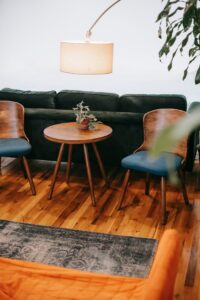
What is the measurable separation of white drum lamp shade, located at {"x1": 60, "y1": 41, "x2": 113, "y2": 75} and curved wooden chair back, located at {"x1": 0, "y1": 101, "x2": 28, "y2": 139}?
98 cm

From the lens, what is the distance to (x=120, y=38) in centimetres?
550

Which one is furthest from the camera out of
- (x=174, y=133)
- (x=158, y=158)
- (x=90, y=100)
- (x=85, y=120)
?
(x=90, y=100)

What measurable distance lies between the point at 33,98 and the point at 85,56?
135 cm

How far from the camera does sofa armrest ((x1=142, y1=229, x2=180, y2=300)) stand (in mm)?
1435

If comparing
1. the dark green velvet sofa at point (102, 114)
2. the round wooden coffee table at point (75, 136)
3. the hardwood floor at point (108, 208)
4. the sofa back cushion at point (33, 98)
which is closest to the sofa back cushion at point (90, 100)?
the dark green velvet sofa at point (102, 114)

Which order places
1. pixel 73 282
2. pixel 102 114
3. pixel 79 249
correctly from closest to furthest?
pixel 73 282, pixel 79 249, pixel 102 114

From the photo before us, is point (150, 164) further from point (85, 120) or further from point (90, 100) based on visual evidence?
point (90, 100)

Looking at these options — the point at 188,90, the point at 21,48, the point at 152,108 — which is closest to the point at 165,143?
the point at 152,108

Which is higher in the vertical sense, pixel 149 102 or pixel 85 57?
pixel 85 57

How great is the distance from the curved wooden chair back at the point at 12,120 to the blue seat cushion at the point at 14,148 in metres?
0.20

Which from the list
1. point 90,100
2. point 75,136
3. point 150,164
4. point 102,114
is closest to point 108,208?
point 150,164

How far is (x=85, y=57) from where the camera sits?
3.43 m

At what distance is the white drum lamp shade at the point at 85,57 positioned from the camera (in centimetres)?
342

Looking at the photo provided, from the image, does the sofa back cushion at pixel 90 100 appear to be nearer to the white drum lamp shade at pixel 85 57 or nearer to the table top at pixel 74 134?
the table top at pixel 74 134
